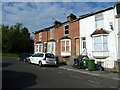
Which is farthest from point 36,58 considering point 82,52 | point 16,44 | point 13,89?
point 16,44

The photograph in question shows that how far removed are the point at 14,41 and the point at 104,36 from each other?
4623 cm

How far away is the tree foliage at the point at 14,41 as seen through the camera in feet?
183

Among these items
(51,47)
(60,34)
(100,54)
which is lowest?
(100,54)

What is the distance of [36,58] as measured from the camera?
19.2 meters

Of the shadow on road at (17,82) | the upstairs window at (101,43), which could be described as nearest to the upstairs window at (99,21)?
the upstairs window at (101,43)

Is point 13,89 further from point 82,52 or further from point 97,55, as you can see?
point 82,52

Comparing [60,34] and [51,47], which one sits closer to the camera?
[60,34]

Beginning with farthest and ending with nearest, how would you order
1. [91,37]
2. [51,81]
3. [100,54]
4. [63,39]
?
[63,39] → [91,37] → [100,54] → [51,81]

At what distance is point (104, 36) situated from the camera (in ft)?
57.9

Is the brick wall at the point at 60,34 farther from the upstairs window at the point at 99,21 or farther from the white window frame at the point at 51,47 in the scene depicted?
the upstairs window at the point at 99,21

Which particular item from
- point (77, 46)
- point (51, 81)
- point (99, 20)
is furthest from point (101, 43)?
point (51, 81)

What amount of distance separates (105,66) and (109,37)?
3.52m

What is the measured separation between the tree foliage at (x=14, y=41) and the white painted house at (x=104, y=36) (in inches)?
1669

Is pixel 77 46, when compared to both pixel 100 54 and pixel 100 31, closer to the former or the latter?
pixel 100 54
